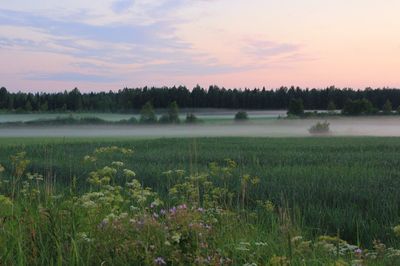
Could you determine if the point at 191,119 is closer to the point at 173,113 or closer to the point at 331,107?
the point at 173,113

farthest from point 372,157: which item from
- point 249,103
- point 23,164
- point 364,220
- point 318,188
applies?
point 249,103

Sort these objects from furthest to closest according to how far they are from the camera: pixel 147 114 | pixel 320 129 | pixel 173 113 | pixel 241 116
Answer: pixel 241 116, pixel 173 113, pixel 147 114, pixel 320 129

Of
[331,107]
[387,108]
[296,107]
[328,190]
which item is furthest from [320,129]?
[328,190]

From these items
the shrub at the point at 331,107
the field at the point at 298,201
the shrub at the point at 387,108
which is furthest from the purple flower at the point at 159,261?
the shrub at the point at 387,108

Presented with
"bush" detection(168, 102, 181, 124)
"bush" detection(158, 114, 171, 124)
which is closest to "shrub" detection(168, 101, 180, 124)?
"bush" detection(168, 102, 181, 124)

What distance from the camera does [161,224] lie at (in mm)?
4949

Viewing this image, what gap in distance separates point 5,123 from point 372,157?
222ft

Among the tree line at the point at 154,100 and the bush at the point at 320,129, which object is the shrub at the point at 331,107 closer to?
the tree line at the point at 154,100

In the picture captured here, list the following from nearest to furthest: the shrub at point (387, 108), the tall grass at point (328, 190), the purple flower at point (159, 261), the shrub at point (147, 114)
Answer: the purple flower at point (159, 261) < the tall grass at point (328, 190) < the shrub at point (147, 114) < the shrub at point (387, 108)

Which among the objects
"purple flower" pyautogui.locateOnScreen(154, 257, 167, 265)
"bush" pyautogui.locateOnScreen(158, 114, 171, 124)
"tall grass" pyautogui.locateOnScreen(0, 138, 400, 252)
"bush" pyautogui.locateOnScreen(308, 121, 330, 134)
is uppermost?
"purple flower" pyautogui.locateOnScreen(154, 257, 167, 265)

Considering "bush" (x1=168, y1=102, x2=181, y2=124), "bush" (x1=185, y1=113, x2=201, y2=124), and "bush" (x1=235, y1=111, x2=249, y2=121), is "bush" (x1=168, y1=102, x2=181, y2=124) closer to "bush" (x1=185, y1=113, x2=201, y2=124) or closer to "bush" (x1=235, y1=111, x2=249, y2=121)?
"bush" (x1=185, y1=113, x2=201, y2=124)

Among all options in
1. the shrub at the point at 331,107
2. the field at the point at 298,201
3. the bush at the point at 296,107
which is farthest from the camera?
the shrub at the point at 331,107

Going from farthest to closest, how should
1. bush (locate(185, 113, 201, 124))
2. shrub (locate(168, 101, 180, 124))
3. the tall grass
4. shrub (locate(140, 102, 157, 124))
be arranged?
1. bush (locate(185, 113, 201, 124))
2. shrub (locate(168, 101, 180, 124))
3. shrub (locate(140, 102, 157, 124))
4. the tall grass

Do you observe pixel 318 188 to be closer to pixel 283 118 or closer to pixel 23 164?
pixel 23 164
